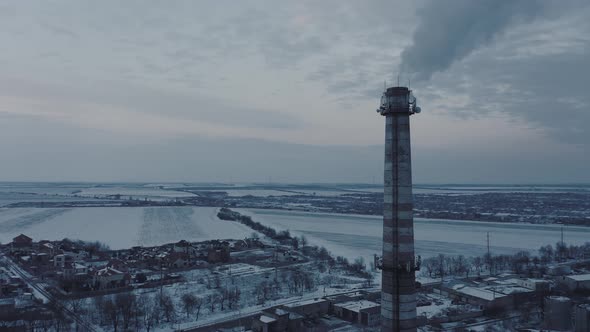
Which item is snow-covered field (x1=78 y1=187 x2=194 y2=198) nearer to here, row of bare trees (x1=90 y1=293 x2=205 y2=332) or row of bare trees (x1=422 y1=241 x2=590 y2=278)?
row of bare trees (x1=422 y1=241 x2=590 y2=278)

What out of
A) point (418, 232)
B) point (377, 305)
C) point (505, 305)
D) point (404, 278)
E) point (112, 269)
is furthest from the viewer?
point (418, 232)

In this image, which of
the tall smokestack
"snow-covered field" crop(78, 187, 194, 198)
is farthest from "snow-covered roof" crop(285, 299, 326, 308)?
"snow-covered field" crop(78, 187, 194, 198)

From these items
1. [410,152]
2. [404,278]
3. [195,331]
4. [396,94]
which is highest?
[396,94]

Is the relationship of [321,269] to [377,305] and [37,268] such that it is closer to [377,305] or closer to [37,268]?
[377,305]

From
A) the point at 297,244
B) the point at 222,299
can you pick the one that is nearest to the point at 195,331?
the point at 222,299

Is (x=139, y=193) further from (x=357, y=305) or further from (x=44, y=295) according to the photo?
(x=357, y=305)

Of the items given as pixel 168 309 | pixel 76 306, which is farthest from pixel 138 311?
pixel 76 306

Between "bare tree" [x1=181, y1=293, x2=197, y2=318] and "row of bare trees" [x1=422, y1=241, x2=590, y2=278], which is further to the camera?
"row of bare trees" [x1=422, y1=241, x2=590, y2=278]
